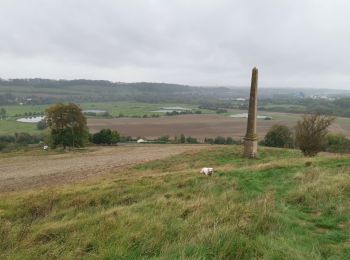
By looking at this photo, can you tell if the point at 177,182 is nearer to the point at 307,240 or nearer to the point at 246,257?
the point at 307,240

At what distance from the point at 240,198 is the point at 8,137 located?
251ft

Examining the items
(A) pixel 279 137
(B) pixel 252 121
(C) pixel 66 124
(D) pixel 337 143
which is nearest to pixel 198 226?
(B) pixel 252 121

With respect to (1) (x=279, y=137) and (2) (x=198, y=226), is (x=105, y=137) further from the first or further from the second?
(2) (x=198, y=226)

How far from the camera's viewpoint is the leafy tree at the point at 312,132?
844 inches

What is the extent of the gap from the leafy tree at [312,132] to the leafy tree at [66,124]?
1152 inches

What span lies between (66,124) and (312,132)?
30871 mm

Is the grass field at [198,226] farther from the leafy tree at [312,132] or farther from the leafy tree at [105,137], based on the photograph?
the leafy tree at [105,137]

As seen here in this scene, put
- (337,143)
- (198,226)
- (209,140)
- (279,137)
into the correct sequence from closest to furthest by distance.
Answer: (198,226) < (337,143) < (279,137) < (209,140)

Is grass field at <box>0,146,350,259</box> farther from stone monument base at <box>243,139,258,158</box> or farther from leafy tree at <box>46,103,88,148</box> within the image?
leafy tree at <box>46,103,88,148</box>

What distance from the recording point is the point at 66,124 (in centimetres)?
4422

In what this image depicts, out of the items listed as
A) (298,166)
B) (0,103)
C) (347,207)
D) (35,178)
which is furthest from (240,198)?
(0,103)

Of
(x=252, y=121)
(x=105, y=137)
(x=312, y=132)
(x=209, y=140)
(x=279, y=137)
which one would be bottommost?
(x=209, y=140)

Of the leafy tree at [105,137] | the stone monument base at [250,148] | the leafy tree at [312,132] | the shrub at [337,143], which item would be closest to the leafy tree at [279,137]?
the shrub at [337,143]

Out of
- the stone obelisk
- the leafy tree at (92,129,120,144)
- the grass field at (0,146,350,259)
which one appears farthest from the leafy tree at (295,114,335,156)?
the leafy tree at (92,129,120,144)
